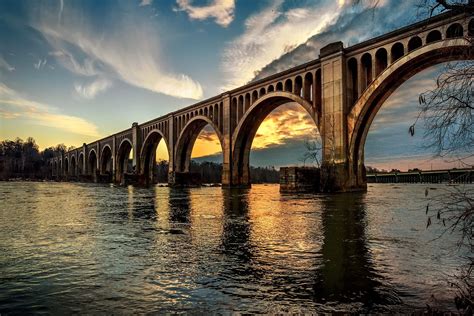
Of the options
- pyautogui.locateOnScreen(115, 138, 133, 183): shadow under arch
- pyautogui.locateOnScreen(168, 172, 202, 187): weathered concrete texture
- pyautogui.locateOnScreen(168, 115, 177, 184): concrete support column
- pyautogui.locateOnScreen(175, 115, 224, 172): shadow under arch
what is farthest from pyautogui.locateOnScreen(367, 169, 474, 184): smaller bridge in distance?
pyautogui.locateOnScreen(115, 138, 133, 183): shadow under arch

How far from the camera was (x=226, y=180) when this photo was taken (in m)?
41.8

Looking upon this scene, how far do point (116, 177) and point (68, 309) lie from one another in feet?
268

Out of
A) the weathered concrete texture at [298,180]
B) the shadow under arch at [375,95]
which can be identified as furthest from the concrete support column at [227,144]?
the shadow under arch at [375,95]

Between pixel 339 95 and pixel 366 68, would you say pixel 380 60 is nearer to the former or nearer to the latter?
pixel 366 68

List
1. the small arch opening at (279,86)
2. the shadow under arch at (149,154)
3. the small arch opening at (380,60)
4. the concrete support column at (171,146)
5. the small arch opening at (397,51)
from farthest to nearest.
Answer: the shadow under arch at (149,154), the concrete support column at (171,146), the small arch opening at (279,86), the small arch opening at (380,60), the small arch opening at (397,51)

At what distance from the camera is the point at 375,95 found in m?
24.7

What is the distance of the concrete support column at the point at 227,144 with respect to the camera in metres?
41.5

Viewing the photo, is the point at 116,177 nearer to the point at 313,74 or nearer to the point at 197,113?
the point at 197,113

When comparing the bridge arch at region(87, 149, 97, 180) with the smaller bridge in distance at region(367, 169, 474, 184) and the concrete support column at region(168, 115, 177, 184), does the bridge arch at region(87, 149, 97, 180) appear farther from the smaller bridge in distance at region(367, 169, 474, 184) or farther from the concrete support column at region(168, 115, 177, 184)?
the smaller bridge in distance at region(367, 169, 474, 184)

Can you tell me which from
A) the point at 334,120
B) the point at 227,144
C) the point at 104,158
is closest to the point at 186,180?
the point at 227,144

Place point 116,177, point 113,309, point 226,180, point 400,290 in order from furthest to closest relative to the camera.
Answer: point 116,177
point 226,180
point 400,290
point 113,309

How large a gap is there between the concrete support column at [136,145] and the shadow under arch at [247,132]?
112 ft

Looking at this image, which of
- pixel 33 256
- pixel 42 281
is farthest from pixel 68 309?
pixel 33 256

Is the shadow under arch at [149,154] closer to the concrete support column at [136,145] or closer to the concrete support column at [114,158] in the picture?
the concrete support column at [136,145]
